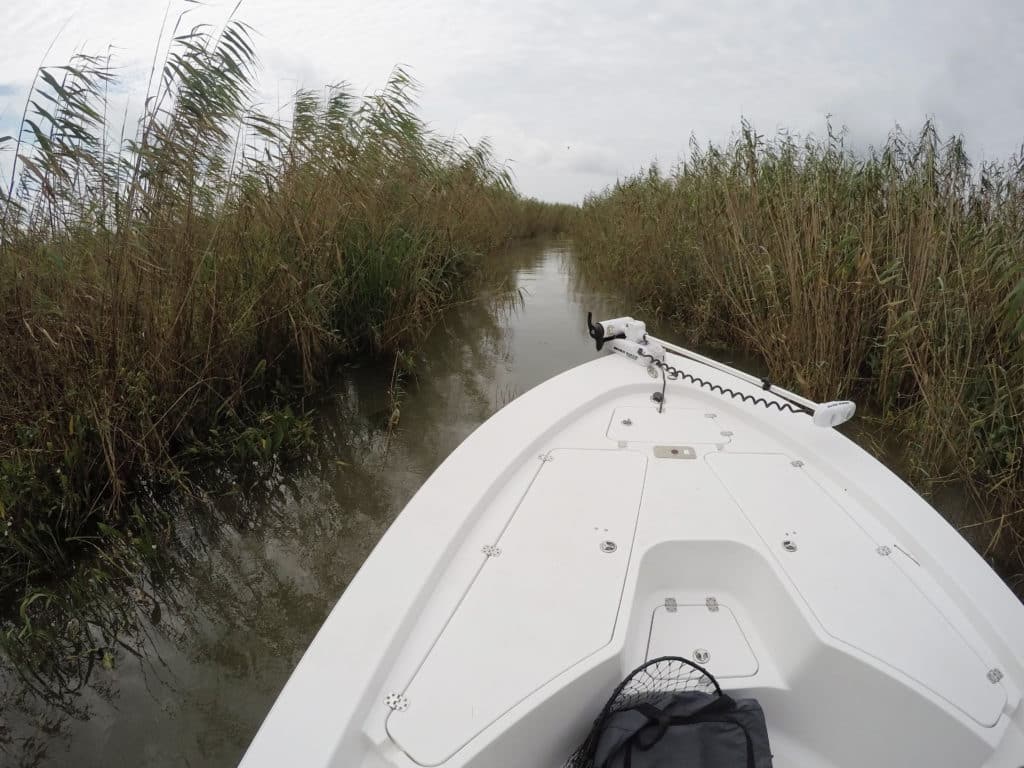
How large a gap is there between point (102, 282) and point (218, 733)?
5.98ft

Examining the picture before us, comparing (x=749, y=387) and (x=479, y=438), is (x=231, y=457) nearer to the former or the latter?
(x=479, y=438)

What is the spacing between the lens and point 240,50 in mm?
2623

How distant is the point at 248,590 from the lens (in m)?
1.92

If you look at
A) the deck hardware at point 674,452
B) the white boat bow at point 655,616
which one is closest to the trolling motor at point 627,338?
the deck hardware at point 674,452

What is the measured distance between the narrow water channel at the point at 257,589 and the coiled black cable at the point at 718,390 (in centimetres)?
126

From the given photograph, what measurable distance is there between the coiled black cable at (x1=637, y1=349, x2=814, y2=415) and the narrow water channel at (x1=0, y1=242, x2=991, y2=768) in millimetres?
1257

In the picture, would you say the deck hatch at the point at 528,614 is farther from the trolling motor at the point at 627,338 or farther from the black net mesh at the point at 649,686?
the trolling motor at the point at 627,338

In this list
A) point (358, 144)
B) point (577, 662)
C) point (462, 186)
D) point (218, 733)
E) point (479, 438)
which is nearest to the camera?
point (577, 662)

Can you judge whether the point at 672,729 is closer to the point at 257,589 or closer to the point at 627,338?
the point at 257,589

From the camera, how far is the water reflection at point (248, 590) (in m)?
1.44

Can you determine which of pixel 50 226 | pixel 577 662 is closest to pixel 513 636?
pixel 577 662

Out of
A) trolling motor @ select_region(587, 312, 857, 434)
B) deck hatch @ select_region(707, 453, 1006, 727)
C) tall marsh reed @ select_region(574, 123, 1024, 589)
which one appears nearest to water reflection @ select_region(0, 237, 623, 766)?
trolling motor @ select_region(587, 312, 857, 434)

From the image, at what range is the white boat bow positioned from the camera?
957mm

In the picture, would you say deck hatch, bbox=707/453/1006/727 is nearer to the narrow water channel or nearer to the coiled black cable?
→ the coiled black cable
